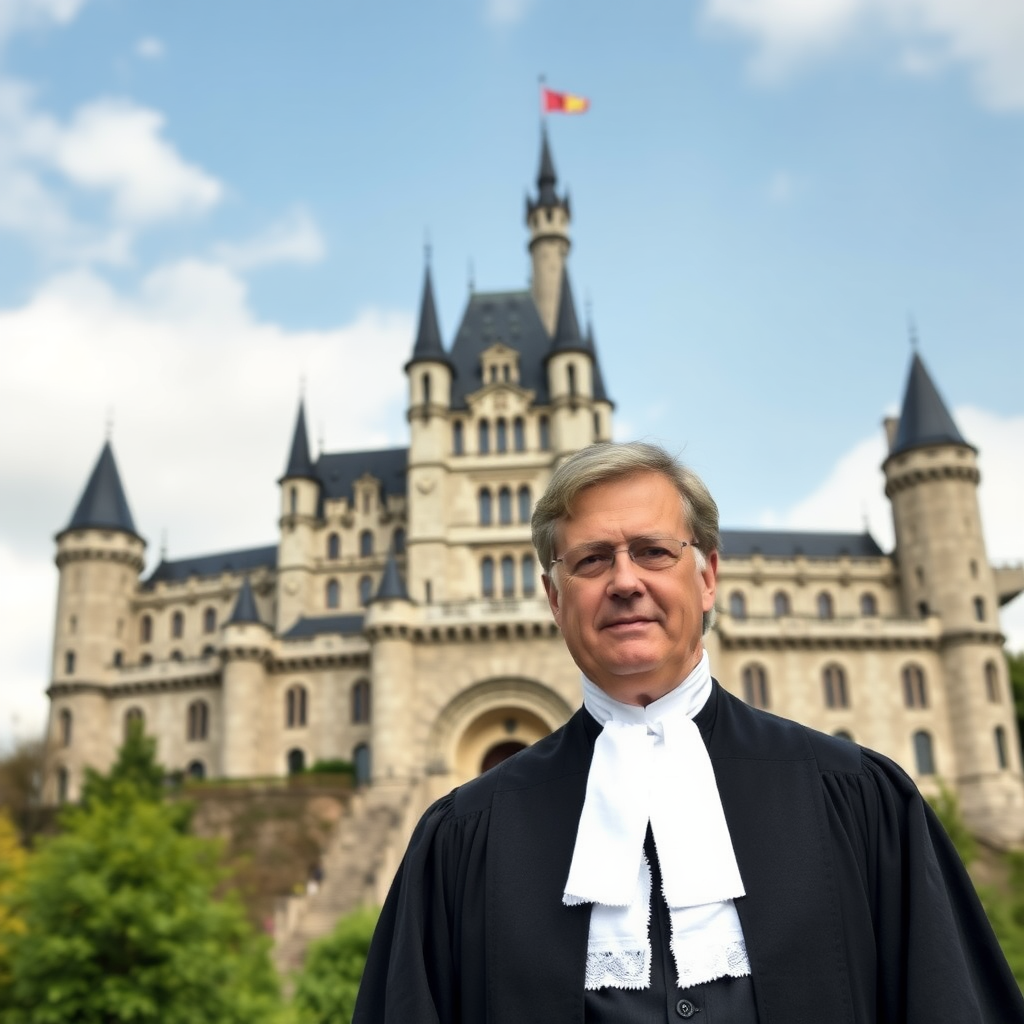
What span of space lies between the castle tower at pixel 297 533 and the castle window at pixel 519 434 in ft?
37.0

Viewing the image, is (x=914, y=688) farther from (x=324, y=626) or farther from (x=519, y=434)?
(x=324, y=626)

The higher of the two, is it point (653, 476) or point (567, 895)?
point (653, 476)

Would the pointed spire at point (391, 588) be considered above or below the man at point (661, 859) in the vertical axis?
above

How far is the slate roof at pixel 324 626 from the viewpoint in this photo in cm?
5384

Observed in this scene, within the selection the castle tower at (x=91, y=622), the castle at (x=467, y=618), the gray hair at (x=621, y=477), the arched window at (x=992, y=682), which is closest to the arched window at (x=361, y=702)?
the castle at (x=467, y=618)

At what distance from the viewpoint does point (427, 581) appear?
53.3 meters

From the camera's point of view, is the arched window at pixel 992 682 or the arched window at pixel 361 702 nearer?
the arched window at pixel 361 702

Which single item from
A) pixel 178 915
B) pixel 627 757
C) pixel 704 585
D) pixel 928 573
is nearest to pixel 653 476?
pixel 704 585

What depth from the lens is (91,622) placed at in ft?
195

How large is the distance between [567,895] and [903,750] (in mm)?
52712

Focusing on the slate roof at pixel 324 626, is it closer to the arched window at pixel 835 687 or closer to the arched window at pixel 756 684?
the arched window at pixel 756 684

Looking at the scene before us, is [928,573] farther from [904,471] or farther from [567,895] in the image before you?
[567,895]

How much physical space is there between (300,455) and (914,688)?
101 feet

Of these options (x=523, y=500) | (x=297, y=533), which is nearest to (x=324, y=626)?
(x=297, y=533)
